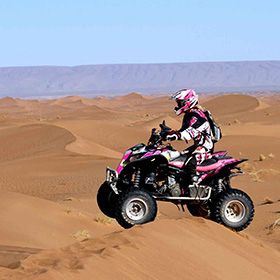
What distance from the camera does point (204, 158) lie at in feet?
29.1

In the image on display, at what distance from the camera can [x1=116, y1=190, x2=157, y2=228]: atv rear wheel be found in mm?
8438

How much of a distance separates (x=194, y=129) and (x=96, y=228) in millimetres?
4352

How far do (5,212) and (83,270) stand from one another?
667cm

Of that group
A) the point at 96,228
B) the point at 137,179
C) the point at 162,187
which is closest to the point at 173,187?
the point at 162,187

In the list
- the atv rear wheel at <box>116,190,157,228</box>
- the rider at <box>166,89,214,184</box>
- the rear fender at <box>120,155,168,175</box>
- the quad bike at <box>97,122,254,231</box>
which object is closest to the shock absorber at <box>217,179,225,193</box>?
the quad bike at <box>97,122,254,231</box>

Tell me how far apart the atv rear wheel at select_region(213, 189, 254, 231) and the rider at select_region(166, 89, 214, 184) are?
16.5 inches

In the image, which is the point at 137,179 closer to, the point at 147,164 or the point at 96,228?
the point at 147,164

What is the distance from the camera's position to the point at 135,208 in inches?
336

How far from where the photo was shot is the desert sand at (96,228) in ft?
19.4

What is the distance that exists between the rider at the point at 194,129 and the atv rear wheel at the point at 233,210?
42cm

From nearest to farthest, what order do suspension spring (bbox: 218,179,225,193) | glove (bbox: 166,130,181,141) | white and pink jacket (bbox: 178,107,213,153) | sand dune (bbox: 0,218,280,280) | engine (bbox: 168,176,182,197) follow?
sand dune (bbox: 0,218,280,280), glove (bbox: 166,130,181,141), engine (bbox: 168,176,182,197), white and pink jacket (bbox: 178,107,213,153), suspension spring (bbox: 218,179,225,193)

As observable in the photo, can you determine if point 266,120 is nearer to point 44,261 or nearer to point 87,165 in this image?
point 87,165

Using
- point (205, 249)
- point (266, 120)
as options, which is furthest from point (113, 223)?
point (266, 120)

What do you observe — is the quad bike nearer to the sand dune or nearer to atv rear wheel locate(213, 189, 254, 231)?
atv rear wheel locate(213, 189, 254, 231)
